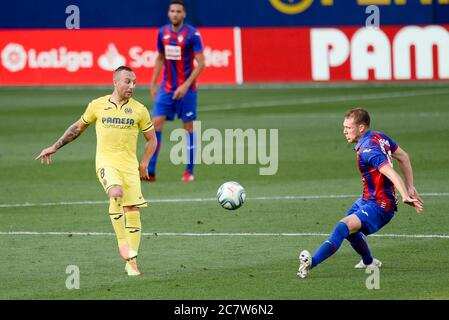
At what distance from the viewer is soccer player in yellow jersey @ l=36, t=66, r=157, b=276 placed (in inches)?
397

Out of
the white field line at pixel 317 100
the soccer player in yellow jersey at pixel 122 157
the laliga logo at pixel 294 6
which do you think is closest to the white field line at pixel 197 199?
the soccer player in yellow jersey at pixel 122 157

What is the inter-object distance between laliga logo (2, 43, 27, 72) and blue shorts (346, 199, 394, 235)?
24.6 meters

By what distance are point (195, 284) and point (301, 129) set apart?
13.9m

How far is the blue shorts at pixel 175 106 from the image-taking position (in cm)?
1714

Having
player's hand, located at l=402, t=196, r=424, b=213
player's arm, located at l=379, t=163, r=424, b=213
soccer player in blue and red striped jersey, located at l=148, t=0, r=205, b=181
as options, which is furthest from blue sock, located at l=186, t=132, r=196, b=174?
player's hand, located at l=402, t=196, r=424, b=213

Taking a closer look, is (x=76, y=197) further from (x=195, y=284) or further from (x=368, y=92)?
(x=368, y=92)

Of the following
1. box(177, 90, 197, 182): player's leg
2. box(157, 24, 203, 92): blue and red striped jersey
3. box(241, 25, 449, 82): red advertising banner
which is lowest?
box(177, 90, 197, 182): player's leg

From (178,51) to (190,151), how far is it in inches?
58.4

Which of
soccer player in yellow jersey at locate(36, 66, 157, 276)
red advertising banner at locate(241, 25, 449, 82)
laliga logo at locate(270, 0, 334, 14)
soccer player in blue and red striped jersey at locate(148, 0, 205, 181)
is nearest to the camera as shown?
soccer player in yellow jersey at locate(36, 66, 157, 276)

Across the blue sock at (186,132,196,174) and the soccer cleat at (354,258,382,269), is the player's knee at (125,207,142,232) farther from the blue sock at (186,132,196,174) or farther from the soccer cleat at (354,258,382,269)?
the blue sock at (186,132,196,174)

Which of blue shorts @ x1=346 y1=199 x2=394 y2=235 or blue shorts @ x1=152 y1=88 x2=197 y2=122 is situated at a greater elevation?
blue shorts @ x1=152 y1=88 x2=197 y2=122
